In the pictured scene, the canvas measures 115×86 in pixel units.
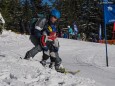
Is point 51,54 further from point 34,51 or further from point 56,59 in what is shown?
point 34,51

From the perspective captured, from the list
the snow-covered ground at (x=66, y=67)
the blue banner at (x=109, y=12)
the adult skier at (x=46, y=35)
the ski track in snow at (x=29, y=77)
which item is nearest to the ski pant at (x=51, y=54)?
the adult skier at (x=46, y=35)

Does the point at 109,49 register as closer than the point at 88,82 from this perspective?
No

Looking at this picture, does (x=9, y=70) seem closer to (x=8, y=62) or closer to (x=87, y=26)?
(x=8, y=62)

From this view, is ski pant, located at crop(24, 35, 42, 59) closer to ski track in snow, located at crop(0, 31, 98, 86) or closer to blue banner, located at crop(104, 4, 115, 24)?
ski track in snow, located at crop(0, 31, 98, 86)

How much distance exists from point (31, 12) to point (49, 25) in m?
61.6

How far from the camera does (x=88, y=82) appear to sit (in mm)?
8266

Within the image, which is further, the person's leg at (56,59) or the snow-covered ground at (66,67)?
the person's leg at (56,59)

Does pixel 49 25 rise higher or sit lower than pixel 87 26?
higher

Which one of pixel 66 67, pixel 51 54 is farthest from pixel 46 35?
pixel 66 67

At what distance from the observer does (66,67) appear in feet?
41.2

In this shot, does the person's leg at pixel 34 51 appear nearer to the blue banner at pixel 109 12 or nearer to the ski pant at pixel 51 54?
the ski pant at pixel 51 54

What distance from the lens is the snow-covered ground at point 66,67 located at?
24.6 feet

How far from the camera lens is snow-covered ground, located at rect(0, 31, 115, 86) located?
749 cm

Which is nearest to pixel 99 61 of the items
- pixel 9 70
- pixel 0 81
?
pixel 9 70
